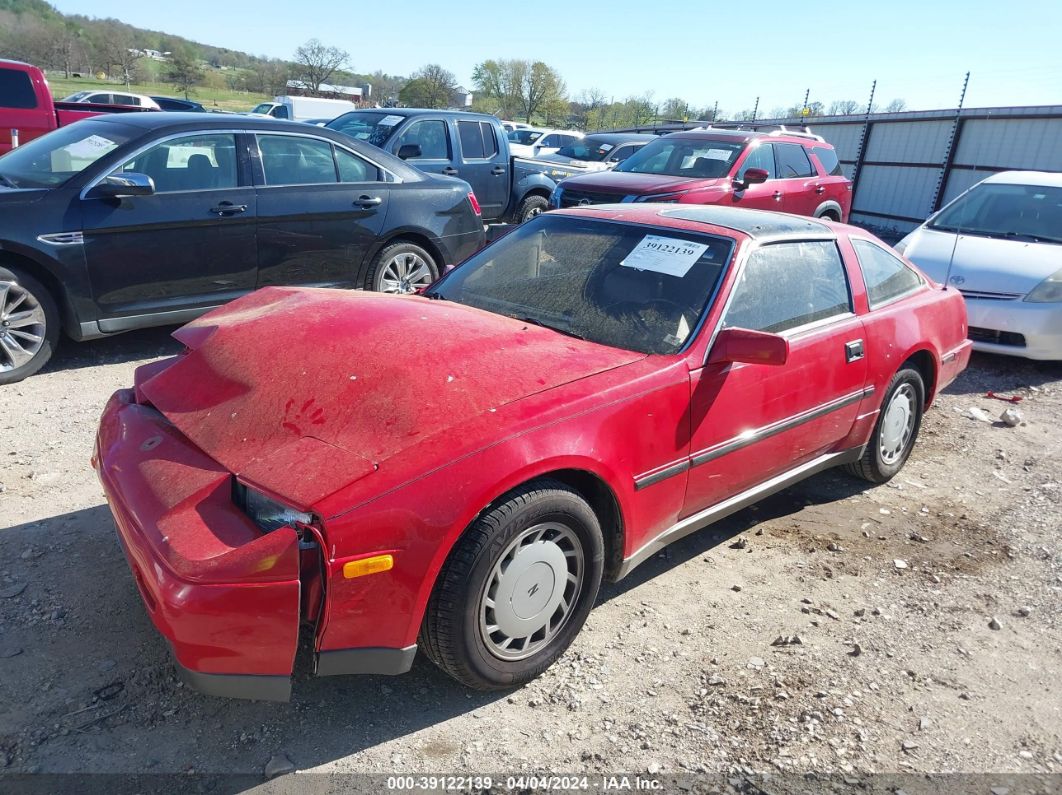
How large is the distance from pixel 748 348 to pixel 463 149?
8.33 metres

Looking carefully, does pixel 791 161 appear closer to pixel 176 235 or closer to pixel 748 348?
pixel 176 235

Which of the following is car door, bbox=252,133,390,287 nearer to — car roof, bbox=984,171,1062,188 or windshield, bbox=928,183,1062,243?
windshield, bbox=928,183,1062,243

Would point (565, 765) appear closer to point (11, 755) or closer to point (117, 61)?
point (11, 755)

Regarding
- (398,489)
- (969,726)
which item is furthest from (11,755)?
(969,726)

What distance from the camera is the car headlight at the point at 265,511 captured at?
2156mm

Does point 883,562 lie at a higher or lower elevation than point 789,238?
lower

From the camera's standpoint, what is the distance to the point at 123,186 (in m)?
4.90

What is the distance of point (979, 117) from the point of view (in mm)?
14508

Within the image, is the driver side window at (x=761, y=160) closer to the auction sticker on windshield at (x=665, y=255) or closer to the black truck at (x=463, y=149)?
the black truck at (x=463, y=149)

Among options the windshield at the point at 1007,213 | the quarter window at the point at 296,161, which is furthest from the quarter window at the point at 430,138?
the windshield at the point at 1007,213

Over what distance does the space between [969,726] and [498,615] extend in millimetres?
1719

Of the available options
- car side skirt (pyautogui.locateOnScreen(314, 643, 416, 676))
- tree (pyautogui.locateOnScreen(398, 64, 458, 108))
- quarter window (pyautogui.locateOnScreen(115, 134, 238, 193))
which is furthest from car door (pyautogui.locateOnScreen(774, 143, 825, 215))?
tree (pyautogui.locateOnScreen(398, 64, 458, 108))

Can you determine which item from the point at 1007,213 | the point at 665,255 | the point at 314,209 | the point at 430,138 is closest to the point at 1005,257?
the point at 1007,213

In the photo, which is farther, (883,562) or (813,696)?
(883,562)
